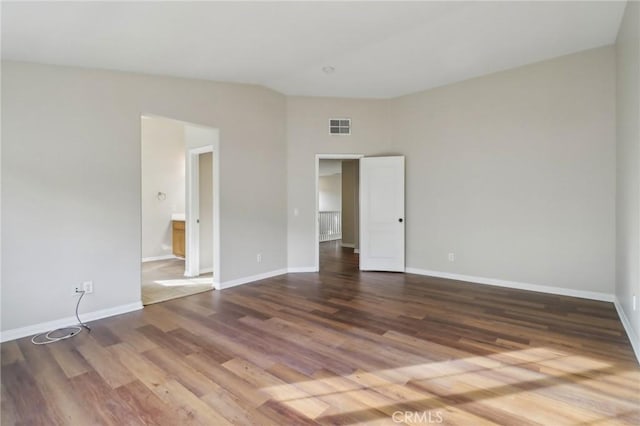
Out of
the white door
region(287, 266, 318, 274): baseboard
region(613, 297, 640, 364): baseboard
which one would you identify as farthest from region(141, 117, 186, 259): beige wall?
region(613, 297, 640, 364): baseboard

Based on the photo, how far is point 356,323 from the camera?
3148 mm

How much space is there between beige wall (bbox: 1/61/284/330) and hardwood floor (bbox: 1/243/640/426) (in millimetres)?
469

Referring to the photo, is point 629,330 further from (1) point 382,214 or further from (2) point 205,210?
(2) point 205,210

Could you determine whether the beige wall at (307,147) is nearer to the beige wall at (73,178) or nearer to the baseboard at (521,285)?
the beige wall at (73,178)

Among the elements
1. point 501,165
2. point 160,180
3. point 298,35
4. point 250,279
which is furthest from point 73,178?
point 501,165

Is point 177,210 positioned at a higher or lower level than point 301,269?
higher

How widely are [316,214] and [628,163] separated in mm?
3865

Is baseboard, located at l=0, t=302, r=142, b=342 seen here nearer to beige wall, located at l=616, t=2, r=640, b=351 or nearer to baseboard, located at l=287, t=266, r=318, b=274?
baseboard, located at l=287, t=266, r=318, b=274

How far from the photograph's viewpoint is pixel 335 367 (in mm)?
2316

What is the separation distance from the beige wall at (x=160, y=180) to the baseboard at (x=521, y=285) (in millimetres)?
5142

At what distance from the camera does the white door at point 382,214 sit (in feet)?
17.5

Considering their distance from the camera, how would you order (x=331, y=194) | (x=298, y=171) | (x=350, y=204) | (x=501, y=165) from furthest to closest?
(x=331, y=194), (x=350, y=204), (x=298, y=171), (x=501, y=165)

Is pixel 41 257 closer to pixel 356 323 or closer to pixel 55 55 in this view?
pixel 55 55

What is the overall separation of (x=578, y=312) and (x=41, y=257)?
549cm
